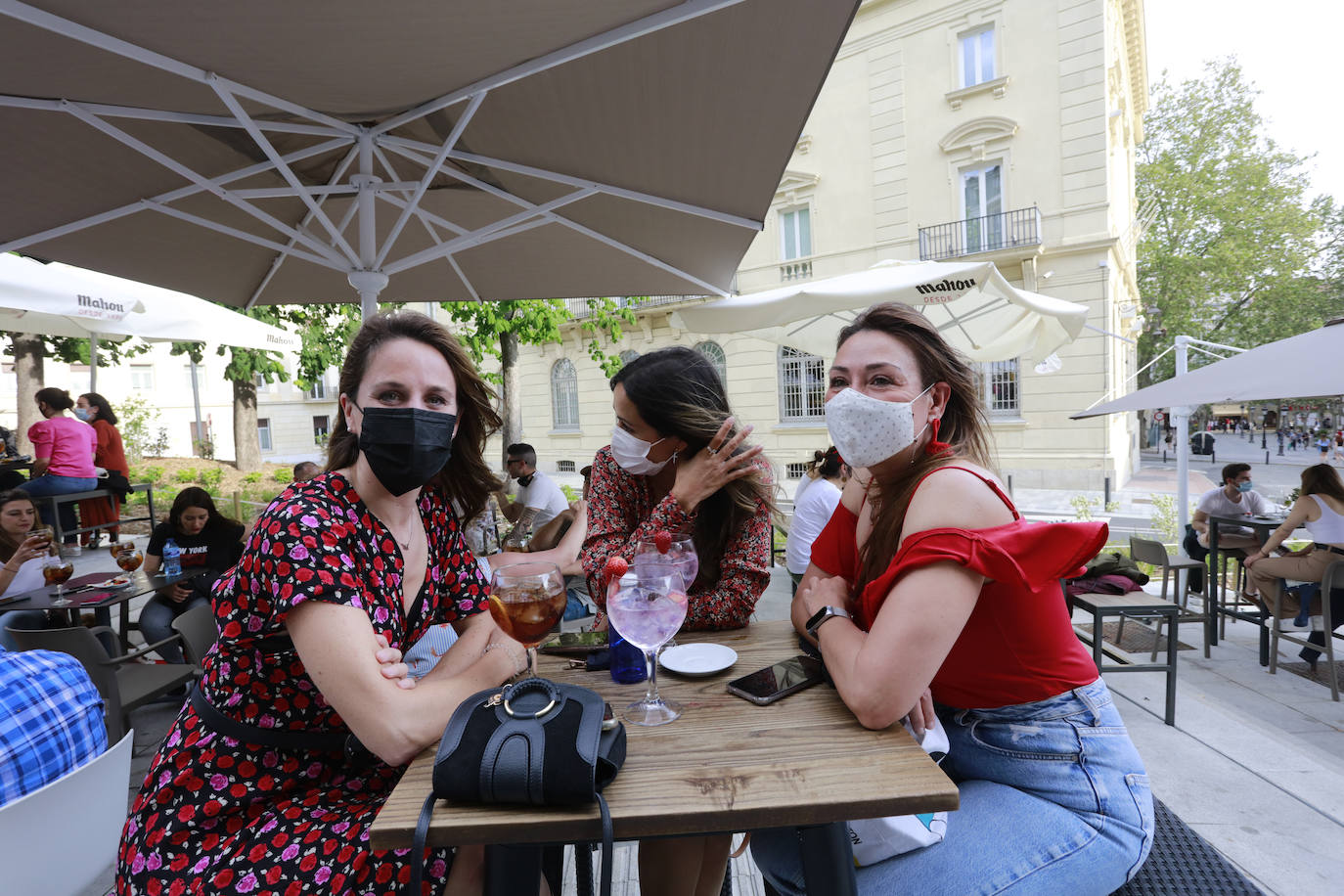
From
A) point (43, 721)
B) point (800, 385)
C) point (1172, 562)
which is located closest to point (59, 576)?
point (43, 721)

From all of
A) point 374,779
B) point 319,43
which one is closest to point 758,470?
point 374,779

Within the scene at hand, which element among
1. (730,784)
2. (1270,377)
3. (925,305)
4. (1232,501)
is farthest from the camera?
(1232,501)

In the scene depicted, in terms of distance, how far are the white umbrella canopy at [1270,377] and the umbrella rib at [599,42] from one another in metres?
4.30

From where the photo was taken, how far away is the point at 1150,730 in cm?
375

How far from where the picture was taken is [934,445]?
71.6 inches

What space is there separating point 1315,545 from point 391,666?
6.75 meters

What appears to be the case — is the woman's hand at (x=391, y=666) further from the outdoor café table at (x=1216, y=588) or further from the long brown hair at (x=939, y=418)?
the outdoor café table at (x=1216, y=588)

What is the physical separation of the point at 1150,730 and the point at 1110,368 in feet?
43.8

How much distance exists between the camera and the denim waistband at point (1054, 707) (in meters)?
1.52

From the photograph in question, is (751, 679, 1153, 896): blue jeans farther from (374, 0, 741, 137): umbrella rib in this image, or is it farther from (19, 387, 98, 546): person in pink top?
(19, 387, 98, 546): person in pink top

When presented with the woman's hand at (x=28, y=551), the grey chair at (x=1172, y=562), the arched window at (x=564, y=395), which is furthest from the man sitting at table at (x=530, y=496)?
the arched window at (x=564, y=395)

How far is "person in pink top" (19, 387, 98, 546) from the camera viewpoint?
6.68 meters

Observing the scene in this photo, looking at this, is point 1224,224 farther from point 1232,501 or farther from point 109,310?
→ point 109,310

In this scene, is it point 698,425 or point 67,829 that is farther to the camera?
point 698,425
